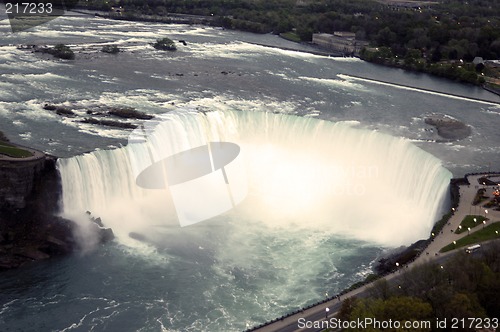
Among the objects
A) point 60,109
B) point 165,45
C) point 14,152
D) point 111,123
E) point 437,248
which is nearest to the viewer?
point 437,248

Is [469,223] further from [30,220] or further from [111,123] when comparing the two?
[111,123]

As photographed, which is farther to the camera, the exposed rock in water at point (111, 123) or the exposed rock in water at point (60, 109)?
the exposed rock in water at point (60, 109)

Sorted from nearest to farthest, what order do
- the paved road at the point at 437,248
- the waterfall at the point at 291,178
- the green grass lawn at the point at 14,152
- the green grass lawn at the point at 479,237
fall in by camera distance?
1. the paved road at the point at 437,248
2. the green grass lawn at the point at 479,237
3. the green grass lawn at the point at 14,152
4. the waterfall at the point at 291,178

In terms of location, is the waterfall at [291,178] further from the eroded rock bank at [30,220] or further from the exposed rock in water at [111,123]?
the exposed rock in water at [111,123]

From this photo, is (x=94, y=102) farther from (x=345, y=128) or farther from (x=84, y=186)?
(x=345, y=128)

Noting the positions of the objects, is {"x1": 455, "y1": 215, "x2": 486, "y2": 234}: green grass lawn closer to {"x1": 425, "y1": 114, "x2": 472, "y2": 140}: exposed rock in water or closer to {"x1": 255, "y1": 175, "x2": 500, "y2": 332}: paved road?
{"x1": 255, "y1": 175, "x2": 500, "y2": 332}: paved road

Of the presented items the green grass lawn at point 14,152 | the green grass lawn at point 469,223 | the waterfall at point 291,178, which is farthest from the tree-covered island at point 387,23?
the green grass lawn at point 14,152

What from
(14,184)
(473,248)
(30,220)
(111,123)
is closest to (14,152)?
(14,184)
